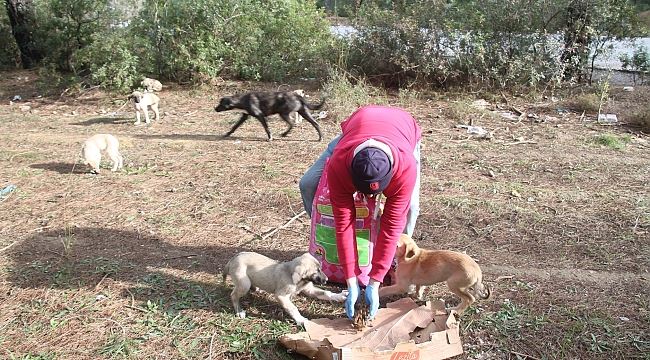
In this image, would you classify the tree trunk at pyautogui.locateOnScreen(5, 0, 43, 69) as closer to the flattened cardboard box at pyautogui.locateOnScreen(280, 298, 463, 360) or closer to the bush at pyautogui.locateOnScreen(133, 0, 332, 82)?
the bush at pyautogui.locateOnScreen(133, 0, 332, 82)

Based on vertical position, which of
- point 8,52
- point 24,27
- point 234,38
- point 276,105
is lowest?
point 276,105

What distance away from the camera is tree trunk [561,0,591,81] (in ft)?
35.3

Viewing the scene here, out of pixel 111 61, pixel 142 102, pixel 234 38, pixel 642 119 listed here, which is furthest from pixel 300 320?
pixel 234 38

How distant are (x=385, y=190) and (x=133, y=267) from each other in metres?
2.36

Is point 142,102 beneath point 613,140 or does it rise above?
above

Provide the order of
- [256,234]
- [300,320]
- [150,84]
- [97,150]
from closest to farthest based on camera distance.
Answer: [300,320], [256,234], [97,150], [150,84]

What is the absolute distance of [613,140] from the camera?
7.79 metres

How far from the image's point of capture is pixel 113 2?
37.0 feet

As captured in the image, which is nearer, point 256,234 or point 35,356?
point 35,356

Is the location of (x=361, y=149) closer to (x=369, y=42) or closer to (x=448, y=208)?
(x=448, y=208)

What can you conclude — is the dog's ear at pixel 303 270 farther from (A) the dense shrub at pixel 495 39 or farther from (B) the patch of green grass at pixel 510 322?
(A) the dense shrub at pixel 495 39

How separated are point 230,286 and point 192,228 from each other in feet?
3.81

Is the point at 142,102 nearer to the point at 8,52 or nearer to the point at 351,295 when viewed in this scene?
the point at 351,295

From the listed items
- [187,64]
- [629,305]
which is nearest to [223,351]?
[629,305]
